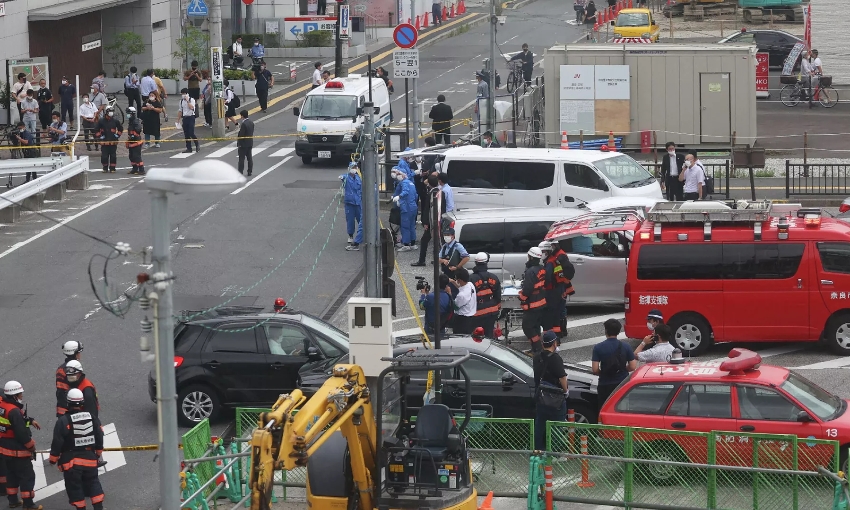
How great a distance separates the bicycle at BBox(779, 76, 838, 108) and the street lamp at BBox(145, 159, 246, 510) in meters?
36.5

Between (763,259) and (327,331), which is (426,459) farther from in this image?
(763,259)

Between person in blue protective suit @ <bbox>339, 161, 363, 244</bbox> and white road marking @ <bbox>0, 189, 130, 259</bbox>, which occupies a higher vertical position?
person in blue protective suit @ <bbox>339, 161, 363, 244</bbox>

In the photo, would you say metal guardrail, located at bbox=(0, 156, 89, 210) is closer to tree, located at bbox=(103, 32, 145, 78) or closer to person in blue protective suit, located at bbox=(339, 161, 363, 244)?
person in blue protective suit, located at bbox=(339, 161, 363, 244)

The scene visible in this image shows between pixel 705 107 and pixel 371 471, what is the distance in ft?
76.3

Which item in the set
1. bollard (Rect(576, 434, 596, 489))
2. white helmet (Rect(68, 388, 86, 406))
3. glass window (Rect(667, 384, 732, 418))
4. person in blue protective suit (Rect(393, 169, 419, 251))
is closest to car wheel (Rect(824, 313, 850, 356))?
glass window (Rect(667, 384, 732, 418))

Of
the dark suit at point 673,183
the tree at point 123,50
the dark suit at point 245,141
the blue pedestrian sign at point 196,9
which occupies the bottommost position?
the dark suit at point 673,183

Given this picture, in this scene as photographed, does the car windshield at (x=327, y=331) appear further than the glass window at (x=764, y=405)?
Yes

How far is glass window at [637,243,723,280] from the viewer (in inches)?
730

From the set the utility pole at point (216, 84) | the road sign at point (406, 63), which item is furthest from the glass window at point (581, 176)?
the utility pole at point (216, 84)

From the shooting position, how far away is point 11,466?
13.9 metres

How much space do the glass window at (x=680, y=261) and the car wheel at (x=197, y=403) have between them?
6.23 m

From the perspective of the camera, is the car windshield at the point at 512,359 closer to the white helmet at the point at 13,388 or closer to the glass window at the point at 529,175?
the white helmet at the point at 13,388

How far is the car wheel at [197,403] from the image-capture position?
16484 millimetres

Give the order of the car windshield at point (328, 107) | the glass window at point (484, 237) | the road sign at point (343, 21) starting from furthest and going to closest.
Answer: the road sign at point (343, 21)
the car windshield at point (328, 107)
the glass window at point (484, 237)
